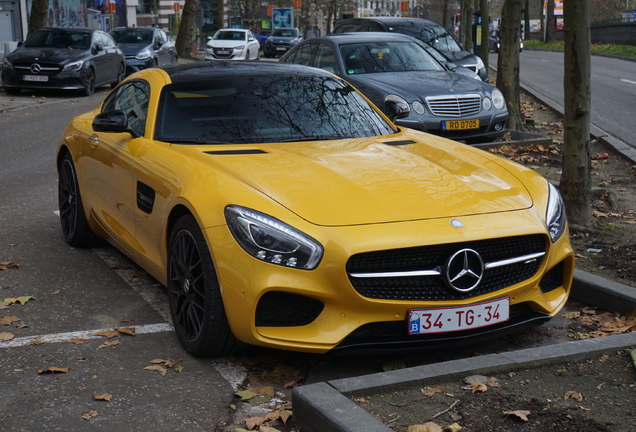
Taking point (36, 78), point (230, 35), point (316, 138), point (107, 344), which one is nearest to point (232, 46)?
point (230, 35)

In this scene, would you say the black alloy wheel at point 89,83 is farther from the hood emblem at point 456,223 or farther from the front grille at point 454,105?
the hood emblem at point 456,223

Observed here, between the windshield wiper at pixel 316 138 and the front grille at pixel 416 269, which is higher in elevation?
the windshield wiper at pixel 316 138

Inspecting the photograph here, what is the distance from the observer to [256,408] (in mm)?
3713

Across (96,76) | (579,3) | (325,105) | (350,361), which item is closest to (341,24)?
(96,76)

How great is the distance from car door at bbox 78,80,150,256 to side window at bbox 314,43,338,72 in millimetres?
6295

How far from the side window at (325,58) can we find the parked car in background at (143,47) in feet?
46.2

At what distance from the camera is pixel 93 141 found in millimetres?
5910

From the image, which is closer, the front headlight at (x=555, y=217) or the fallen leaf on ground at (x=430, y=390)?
the fallen leaf on ground at (x=430, y=390)

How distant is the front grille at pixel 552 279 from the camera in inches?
167

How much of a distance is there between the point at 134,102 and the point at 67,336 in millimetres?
1809

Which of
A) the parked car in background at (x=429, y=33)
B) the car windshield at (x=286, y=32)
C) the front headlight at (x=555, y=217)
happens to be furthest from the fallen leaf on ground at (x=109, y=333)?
the car windshield at (x=286, y=32)

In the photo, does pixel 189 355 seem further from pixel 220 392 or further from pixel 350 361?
pixel 350 361

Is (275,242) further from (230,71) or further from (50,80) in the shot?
(50,80)

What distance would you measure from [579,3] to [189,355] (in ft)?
14.0
